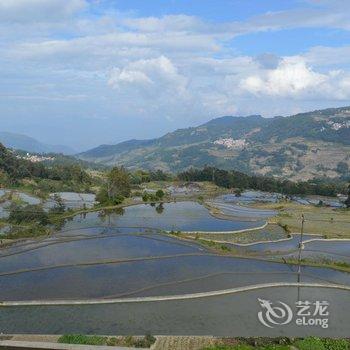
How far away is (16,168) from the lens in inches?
2810

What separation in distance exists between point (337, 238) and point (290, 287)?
13.8 meters

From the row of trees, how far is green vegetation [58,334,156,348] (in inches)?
2593

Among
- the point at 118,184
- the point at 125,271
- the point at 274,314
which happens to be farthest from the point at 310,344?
the point at 118,184

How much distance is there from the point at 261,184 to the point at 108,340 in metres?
71.9

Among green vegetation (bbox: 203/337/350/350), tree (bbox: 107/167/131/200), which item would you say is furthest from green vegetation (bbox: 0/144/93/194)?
green vegetation (bbox: 203/337/350/350)

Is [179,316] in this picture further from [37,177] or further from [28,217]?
[37,177]

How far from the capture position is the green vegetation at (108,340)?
49.4 feet

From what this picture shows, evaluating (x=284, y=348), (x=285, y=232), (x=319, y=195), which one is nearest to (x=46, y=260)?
(x=284, y=348)

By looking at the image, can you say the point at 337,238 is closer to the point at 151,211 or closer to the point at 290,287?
the point at 290,287

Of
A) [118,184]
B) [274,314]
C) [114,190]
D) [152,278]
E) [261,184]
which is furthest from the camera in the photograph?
[261,184]

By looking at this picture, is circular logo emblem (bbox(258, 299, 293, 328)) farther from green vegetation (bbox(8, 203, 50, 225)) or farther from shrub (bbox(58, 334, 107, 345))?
green vegetation (bbox(8, 203, 50, 225))

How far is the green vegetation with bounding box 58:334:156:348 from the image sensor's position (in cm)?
1507

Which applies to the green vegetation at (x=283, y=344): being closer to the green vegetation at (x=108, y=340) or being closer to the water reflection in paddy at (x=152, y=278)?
the green vegetation at (x=108, y=340)

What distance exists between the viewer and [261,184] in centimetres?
8469
